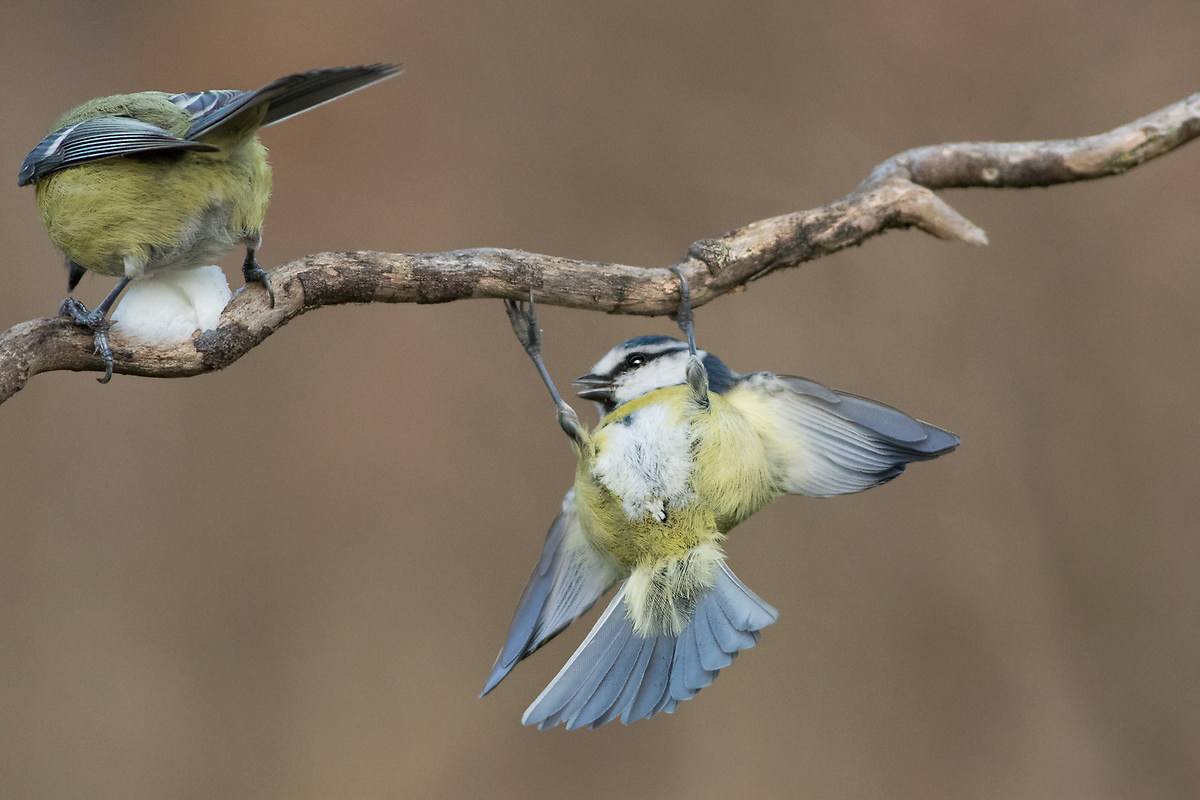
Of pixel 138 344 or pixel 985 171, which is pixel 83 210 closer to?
pixel 138 344

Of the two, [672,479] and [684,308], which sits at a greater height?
[684,308]

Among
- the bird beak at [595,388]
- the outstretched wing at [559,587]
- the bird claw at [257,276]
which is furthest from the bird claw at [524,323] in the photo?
the bird claw at [257,276]

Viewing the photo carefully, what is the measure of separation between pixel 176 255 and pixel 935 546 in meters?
2.80

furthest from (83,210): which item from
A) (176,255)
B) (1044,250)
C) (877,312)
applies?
(1044,250)

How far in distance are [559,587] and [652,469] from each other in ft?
1.01

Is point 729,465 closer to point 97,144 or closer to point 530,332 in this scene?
point 530,332

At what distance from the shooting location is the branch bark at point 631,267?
1.52 metres

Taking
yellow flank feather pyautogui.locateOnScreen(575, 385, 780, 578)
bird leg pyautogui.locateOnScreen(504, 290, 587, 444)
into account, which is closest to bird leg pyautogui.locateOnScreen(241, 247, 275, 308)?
bird leg pyautogui.locateOnScreen(504, 290, 587, 444)

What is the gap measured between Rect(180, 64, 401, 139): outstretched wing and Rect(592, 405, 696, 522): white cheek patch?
27.4 inches

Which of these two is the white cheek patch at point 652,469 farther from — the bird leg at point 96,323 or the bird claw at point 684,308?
the bird leg at point 96,323

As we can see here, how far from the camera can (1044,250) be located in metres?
3.79

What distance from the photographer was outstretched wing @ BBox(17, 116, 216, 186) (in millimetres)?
1525

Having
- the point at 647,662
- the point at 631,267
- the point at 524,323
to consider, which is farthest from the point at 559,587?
the point at 631,267

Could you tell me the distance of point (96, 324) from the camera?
1.50 m
